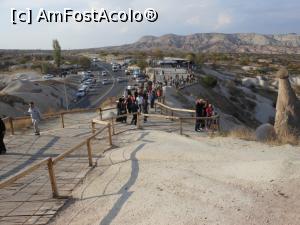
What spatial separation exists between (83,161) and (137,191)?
12.4 ft

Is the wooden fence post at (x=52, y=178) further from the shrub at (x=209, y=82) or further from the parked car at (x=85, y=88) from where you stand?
the parked car at (x=85, y=88)

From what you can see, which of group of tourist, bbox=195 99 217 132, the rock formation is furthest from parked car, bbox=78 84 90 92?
the rock formation

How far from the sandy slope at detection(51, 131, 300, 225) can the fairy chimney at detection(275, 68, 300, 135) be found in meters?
6.87

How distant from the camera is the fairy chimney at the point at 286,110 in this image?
19.2 m

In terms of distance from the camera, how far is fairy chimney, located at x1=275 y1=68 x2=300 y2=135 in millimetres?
19156

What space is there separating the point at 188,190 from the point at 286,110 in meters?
12.2

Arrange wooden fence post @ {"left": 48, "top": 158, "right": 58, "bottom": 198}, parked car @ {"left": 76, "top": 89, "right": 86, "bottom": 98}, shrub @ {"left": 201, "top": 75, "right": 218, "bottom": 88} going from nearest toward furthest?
wooden fence post @ {"left": 48, "top": 158, "right": 58, "bottom": 198}, shrub @ {"left": 201, "top": 75, "right": 218, "bottom": 88}, parked car @ {"left": 76, "top": 89, "right": 86, "bottom": 98}

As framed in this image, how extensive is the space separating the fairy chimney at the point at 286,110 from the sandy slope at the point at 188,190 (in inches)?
270

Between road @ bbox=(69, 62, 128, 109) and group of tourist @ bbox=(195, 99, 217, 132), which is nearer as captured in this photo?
group of tourist @ bbox=(195, 99, 217, 132)

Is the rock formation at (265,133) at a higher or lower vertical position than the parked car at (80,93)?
higher

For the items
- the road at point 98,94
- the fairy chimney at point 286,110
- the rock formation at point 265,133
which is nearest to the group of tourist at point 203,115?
the rock formation at point 265,133

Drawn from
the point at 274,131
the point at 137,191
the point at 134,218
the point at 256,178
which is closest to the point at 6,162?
the point at 137,191

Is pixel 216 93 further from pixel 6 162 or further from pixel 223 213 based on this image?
pixel 223 213

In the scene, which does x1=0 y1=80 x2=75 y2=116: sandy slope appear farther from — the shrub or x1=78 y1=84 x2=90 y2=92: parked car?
the shrub
